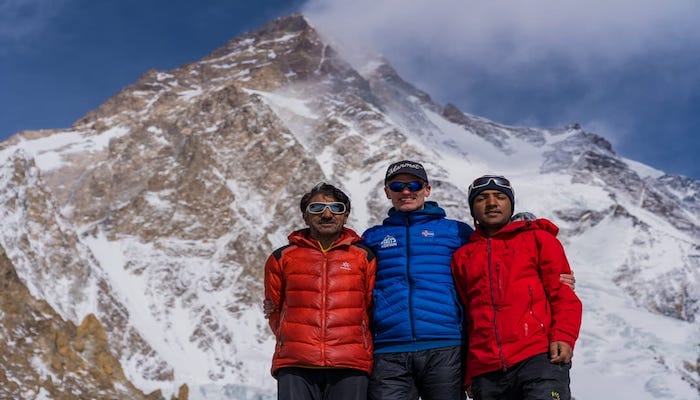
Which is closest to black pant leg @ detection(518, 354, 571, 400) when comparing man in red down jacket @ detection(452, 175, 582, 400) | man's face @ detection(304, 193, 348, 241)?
man in red down jacket @ detection(452, 175, 582, 400)

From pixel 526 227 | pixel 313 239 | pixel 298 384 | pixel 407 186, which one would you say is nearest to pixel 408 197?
pixel 407 186

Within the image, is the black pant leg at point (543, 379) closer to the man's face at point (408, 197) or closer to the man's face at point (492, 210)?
the man's face at point (492, 210)

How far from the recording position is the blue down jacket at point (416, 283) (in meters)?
5.82

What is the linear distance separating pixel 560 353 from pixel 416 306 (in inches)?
47.7

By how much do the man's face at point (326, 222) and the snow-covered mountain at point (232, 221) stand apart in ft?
87.6

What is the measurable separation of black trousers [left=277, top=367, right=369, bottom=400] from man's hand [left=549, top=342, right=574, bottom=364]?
1529mm

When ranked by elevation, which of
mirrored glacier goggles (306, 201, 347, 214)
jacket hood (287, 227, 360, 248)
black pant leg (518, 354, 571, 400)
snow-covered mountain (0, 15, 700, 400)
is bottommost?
black pant leg (518, 354, 571, 400)

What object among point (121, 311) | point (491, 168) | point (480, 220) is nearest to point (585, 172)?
point (491, 168)

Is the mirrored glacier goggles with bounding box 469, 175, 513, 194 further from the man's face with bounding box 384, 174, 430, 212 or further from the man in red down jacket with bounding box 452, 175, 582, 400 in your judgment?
the man's face with bounding box 384, 174, 430, 212

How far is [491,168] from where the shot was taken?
14388 centimetres

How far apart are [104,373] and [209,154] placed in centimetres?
5915

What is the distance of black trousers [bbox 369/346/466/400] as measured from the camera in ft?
18.6

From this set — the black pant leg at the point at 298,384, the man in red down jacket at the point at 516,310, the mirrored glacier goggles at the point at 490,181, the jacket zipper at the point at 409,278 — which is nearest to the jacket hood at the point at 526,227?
the man in red down jacket at the point at 516,310

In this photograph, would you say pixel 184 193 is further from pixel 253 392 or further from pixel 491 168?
pixel 491 168
